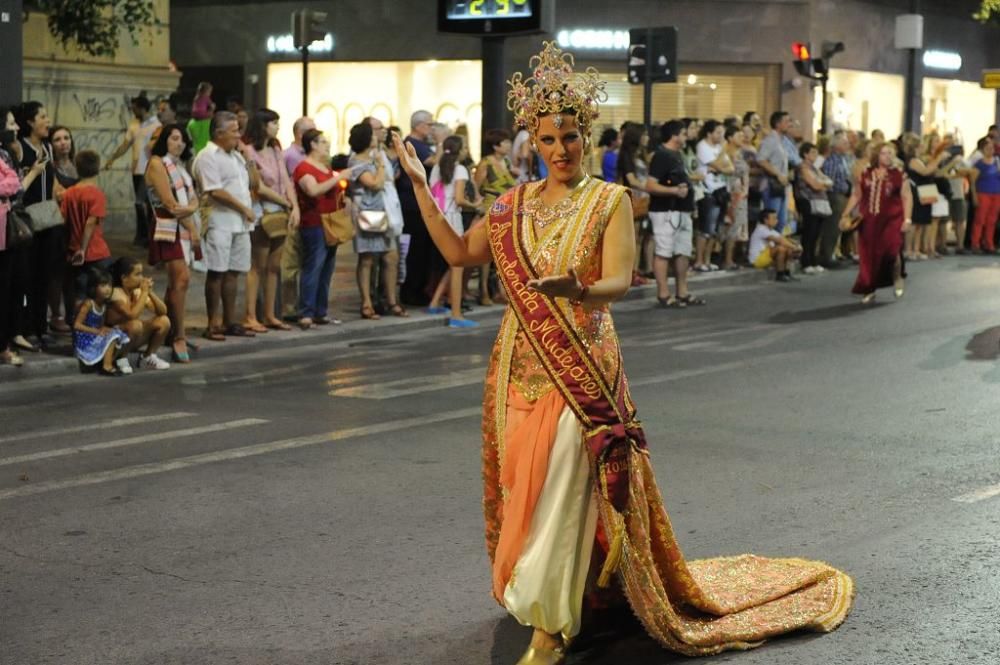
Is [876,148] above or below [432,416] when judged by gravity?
above

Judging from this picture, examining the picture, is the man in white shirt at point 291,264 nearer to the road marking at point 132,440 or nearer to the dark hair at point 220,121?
the dark hair at point 220,121

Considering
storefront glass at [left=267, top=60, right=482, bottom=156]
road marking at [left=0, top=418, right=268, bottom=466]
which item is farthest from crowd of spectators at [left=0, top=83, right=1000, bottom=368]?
storefront glass at [left=267, top=60, right=482, bottom=156]

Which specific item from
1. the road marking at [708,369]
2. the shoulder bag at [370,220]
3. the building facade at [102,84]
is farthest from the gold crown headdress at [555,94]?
the building facade at [102,84]

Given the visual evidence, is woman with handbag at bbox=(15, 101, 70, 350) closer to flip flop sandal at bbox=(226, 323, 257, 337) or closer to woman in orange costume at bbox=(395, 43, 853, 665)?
flip flop sandal at bbox=(226, 323, 257, 337)

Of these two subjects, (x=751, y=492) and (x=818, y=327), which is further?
(x=818, y=327)

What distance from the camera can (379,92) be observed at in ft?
113

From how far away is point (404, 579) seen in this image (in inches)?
264

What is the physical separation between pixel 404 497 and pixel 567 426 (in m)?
2.80

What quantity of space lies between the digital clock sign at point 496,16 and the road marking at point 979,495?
426 inches

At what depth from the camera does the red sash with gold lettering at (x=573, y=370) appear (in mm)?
5535

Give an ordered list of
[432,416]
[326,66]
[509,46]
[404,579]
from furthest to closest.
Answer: [326,66], [509,46], [432,416], [404,579]

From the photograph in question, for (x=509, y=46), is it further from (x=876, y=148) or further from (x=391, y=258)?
(x=391, y=258)

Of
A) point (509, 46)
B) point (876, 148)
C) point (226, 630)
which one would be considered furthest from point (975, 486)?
Answer: point (509, 46)

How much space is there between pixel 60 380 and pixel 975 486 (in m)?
6.80
